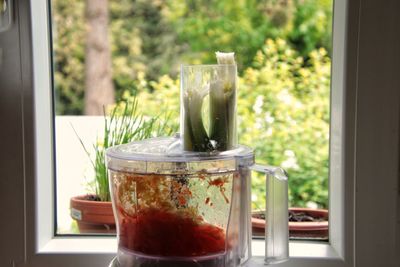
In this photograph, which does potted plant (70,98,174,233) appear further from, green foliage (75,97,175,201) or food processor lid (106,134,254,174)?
food processor lid (106,134,254,174)

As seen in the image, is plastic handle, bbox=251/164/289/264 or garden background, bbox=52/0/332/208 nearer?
plastic handle, bbox=251/164/289/264

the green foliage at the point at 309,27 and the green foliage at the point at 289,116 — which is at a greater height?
the green foliage at the point at 309,27

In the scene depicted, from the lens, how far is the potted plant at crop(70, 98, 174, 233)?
91 cm

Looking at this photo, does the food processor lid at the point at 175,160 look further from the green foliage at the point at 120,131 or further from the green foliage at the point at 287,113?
the green foliage at the point at 287,113

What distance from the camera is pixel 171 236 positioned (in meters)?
0.68

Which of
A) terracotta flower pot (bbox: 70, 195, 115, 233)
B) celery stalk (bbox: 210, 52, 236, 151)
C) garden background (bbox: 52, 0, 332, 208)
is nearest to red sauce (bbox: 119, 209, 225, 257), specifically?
celery stalk (bbox: 210, 52, 236, 151)

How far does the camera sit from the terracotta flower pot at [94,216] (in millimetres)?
906

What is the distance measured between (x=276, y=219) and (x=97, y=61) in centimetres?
71

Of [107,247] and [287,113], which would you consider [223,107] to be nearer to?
[107,247]

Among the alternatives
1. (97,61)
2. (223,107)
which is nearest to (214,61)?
(97,61)

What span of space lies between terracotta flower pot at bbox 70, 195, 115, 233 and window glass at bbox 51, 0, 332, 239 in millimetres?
71

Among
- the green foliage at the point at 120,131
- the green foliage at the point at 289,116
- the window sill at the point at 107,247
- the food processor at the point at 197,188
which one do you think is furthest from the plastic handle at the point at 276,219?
the green foliage at the point at 289,116

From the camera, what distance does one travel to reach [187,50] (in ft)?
3.73

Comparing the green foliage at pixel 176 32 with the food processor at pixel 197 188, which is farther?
the green foliage at pixel 176 32
